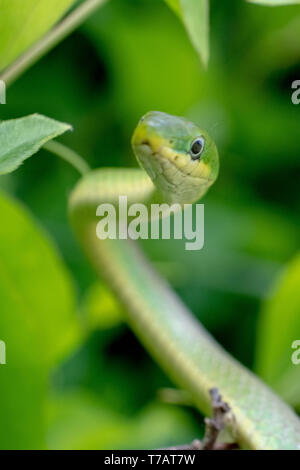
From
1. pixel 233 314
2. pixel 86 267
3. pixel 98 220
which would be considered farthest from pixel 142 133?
pixel 233 314

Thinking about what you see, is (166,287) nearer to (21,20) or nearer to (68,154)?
(68,154)

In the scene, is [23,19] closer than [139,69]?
Yes
